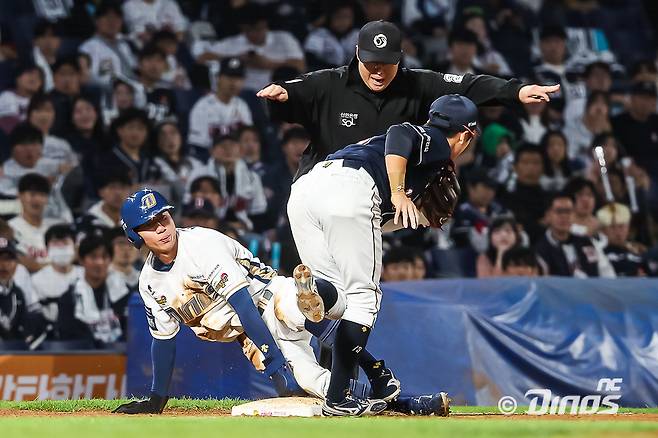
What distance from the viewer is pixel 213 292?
691cm

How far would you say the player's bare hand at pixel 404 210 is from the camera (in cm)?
579

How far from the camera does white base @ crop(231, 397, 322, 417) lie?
6215 millimetres

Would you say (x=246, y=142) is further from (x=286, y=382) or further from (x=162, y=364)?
(x=286, y=382)

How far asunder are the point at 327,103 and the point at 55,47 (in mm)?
6019

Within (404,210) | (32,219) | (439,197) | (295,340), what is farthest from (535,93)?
(32,219)

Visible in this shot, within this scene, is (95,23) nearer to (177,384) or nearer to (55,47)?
(55,47)

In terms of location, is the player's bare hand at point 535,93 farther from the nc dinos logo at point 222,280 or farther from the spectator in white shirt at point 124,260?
the spectator in white shirt at point 124,260

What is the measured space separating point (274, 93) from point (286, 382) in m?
1.62

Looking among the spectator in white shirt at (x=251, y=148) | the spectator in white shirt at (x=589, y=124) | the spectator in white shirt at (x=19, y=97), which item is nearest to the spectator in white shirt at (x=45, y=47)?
the spectator in white shirt at (x=19, y=97)

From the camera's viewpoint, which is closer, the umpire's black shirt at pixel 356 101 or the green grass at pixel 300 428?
the green grass at pixel 300 428

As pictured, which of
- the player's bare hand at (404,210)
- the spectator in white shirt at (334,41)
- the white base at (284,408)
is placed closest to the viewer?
the player's bare hand at (404,210)

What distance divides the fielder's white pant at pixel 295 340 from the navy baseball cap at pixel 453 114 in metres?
1.14

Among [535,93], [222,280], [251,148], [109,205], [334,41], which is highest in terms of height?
[334,41]

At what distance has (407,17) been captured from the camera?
14.6 meters
